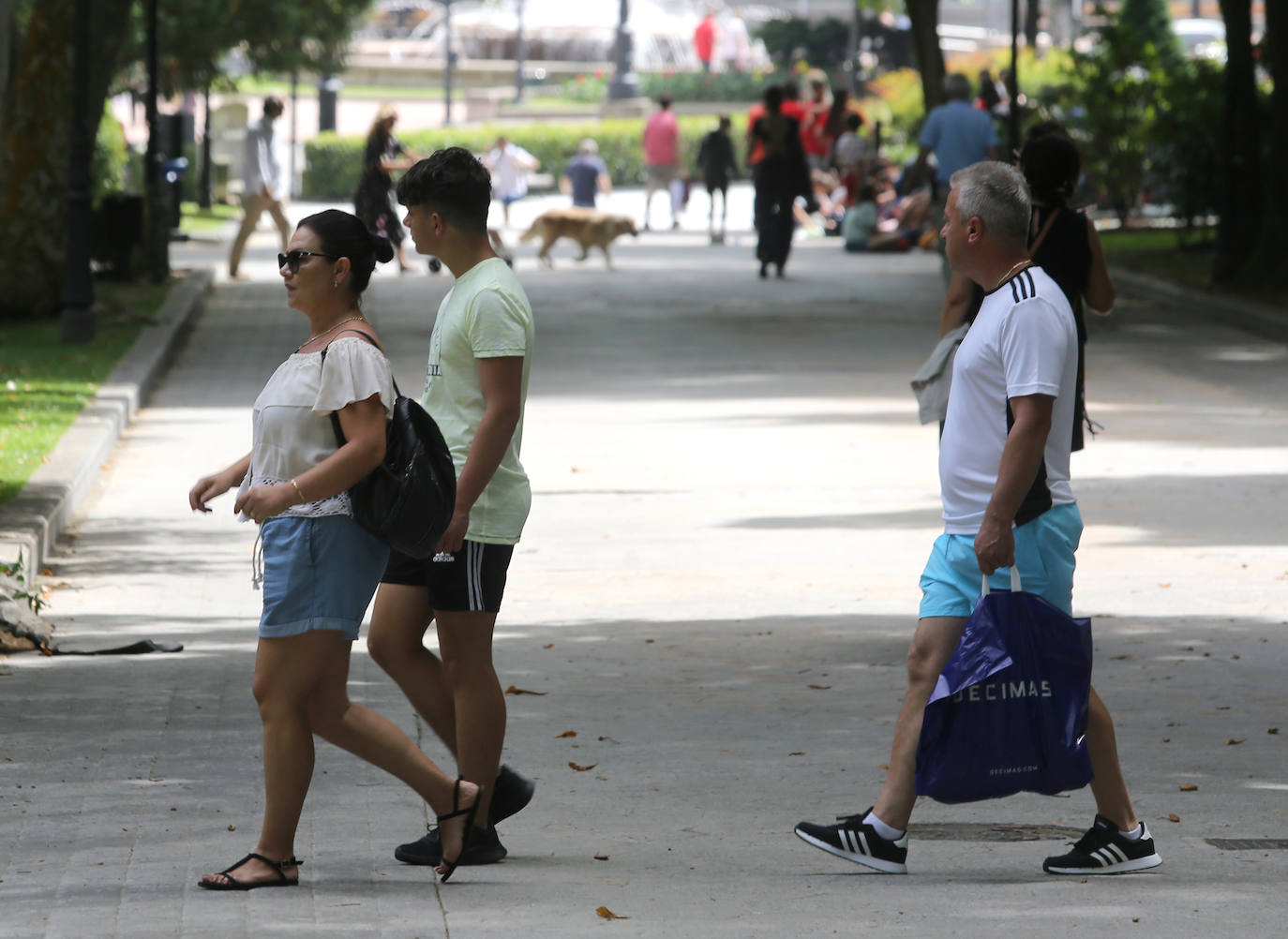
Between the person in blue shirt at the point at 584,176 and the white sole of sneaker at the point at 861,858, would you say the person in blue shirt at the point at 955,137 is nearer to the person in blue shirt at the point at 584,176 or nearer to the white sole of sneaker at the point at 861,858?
the white sole of sneaker at the point at 861,858

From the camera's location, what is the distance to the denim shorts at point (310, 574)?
4.98 meters

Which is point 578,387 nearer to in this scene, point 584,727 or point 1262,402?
point 1262,402

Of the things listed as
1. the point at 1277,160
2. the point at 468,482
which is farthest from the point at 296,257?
the point at 1277,160

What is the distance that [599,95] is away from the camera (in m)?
70.4

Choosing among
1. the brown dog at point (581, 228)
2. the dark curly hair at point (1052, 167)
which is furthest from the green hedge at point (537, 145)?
the dark curly hair at point (1052, 167)

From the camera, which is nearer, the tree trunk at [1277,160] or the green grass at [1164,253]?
the tree trunk at [1277,160]

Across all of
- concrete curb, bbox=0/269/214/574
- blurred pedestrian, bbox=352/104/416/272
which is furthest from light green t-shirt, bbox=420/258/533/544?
blurred pedestrian, bbox=352/104/416/272

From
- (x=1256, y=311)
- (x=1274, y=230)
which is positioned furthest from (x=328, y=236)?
(x=1274, y=230)

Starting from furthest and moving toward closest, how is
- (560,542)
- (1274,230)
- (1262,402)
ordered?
(1274,230)
(1262,402)
(560,542)

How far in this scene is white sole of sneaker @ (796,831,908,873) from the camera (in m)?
5.34

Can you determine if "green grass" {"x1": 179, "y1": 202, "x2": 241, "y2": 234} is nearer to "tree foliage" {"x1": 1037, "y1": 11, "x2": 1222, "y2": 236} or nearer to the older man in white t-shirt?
"tree foliage" {"x1": 1037, "y1": 11, "x2": 1222, "y2": 236}

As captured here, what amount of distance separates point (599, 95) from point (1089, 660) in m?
66.3

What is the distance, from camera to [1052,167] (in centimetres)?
717

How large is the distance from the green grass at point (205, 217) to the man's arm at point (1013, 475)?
30146 millimetres
